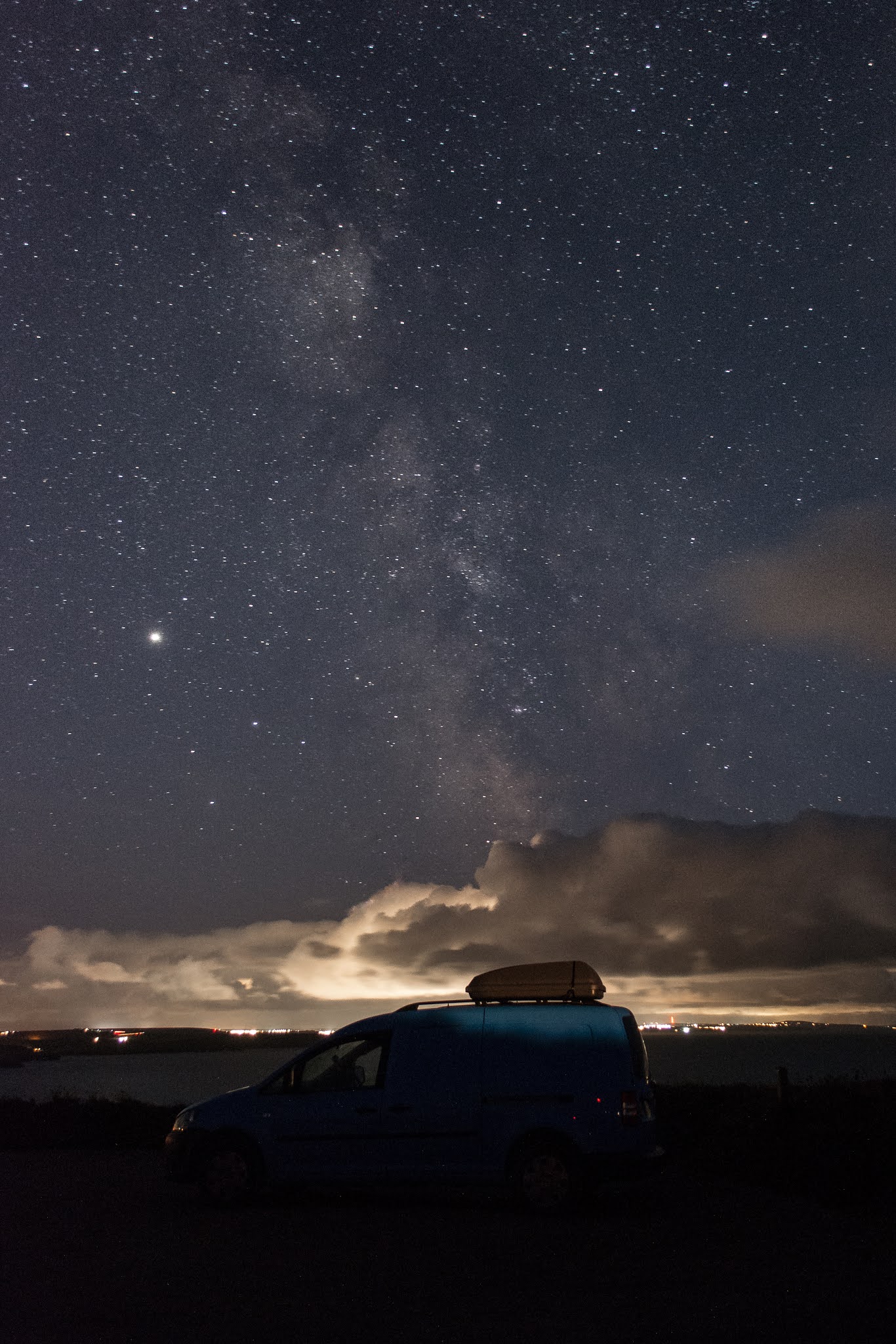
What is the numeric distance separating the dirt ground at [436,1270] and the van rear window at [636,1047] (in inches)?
48.8

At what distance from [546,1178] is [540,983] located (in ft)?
7.71

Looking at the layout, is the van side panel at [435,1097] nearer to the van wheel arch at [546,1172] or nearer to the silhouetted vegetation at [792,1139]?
the van wheel arch at [546,1172]

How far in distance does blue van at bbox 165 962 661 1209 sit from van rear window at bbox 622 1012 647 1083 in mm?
19

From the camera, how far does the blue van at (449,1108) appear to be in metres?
9.45

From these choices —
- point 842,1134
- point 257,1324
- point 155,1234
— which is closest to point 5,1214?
point 155,1234

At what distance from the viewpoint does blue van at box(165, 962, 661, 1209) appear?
9.45m

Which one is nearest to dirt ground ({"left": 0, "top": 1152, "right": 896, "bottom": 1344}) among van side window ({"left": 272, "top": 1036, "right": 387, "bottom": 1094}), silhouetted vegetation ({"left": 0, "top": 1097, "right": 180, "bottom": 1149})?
van side window ({"left": 272, "top": 1036, "right": 387, "bottom": 1094})

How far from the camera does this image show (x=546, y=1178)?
9375mm

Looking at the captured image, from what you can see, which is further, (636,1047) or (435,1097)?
(636,1047)

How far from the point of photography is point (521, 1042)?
989cm

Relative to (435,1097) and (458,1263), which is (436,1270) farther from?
(435,1097)

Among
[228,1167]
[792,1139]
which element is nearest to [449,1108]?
[228,1167]

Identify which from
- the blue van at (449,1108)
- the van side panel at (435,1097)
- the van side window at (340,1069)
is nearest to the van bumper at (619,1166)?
the blue van at (449,1108)

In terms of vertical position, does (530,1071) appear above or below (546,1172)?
above
